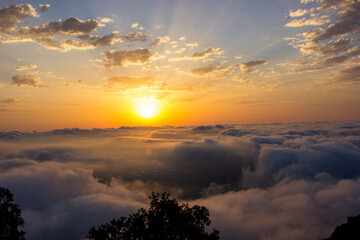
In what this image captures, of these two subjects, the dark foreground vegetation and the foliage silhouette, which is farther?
the foliage silhouette

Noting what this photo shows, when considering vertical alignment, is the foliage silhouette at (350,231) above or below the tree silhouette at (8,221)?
below

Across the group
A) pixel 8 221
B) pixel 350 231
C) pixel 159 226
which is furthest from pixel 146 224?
pixel 350 231

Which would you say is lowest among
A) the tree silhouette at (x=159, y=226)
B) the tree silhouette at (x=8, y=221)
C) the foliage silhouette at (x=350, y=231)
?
the foliage silhouette at (x=350, y=231)

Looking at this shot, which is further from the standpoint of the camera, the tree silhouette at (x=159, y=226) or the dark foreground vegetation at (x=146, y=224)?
the dark foreground vegetation at (x=146, y=224)

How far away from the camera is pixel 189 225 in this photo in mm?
21234

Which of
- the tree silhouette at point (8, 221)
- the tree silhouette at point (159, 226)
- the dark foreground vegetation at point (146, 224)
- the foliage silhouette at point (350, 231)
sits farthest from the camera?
the foliage silhouette at point (350, 231)

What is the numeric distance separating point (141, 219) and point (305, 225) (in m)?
229

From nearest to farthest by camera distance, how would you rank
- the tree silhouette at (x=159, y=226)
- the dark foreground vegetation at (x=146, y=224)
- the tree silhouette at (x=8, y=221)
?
the tree silhouette at (x=159, y=226) → the dark foreground vegetation at (x=146, y=224) → the tree silhouette at (x=8, y=221)

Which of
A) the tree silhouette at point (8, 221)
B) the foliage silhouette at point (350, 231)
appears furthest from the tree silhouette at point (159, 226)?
the foliage silhouette at point (350, 231)

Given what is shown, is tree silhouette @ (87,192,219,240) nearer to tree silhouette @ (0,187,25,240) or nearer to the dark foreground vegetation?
the dark foreground vegetation

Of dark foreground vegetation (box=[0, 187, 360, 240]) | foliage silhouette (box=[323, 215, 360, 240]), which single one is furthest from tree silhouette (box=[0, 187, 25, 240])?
foliage silhouette (box=[323, 215, 360, 240])

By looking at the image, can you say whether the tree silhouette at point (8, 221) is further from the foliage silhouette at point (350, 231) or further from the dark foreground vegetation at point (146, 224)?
the foliage silhouette at point (350, 231)

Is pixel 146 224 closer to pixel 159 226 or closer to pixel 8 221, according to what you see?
pixel 159 226

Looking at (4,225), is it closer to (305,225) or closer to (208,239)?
(208,239)
